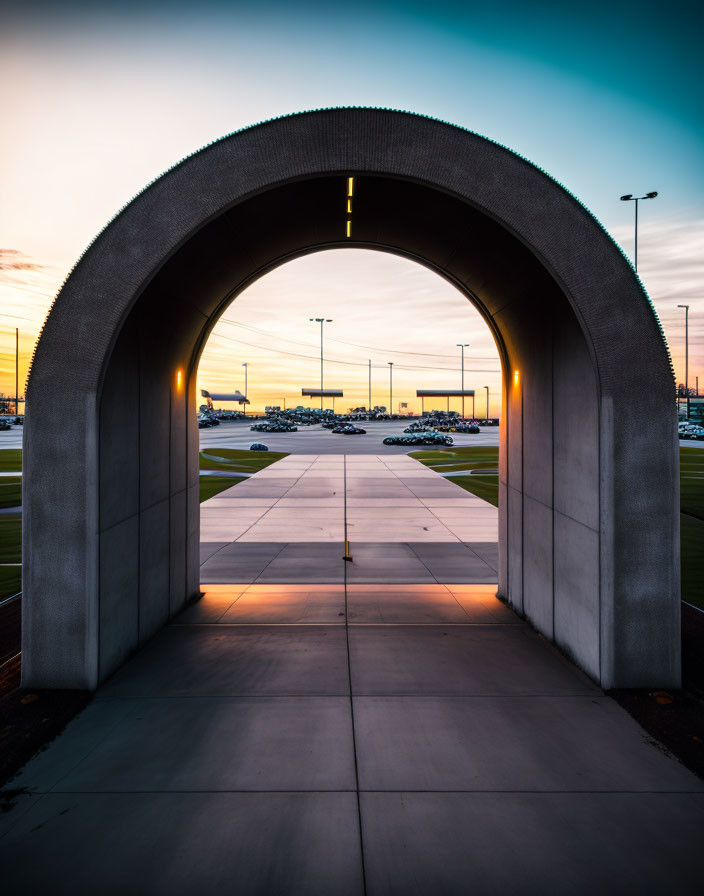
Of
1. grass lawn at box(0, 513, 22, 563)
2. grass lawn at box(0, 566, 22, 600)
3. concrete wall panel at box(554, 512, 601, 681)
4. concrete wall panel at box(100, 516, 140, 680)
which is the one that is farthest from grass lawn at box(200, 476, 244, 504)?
concrete wall panel at box(554, 512, 601, 681)

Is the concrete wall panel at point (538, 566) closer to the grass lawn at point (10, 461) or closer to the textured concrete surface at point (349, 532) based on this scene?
the textured concrete surface at point (349, 532)

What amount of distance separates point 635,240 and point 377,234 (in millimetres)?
39797

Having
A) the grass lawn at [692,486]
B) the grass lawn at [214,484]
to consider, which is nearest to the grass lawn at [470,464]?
the grass lawn at [692,486]

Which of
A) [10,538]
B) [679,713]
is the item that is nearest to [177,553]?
[679,713]

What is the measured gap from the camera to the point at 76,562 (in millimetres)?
5809

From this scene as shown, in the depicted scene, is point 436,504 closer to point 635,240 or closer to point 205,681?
point 205,681

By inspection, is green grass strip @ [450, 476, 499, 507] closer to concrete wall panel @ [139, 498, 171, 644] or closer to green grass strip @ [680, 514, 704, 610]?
green grass strip @ [680, 514, 704, 610]

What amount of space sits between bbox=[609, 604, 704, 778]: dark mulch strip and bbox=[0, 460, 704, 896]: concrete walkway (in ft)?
0.54

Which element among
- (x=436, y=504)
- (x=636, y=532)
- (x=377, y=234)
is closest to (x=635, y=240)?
(x=436, y=504)

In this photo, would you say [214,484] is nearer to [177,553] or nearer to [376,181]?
[177,553]

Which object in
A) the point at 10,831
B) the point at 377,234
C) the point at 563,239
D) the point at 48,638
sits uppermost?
the point at 377,234

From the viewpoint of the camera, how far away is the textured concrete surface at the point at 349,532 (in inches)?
420

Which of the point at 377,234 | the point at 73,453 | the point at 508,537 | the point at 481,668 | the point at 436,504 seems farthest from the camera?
the point at 436,504

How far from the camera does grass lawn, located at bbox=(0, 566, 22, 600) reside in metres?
9.52
